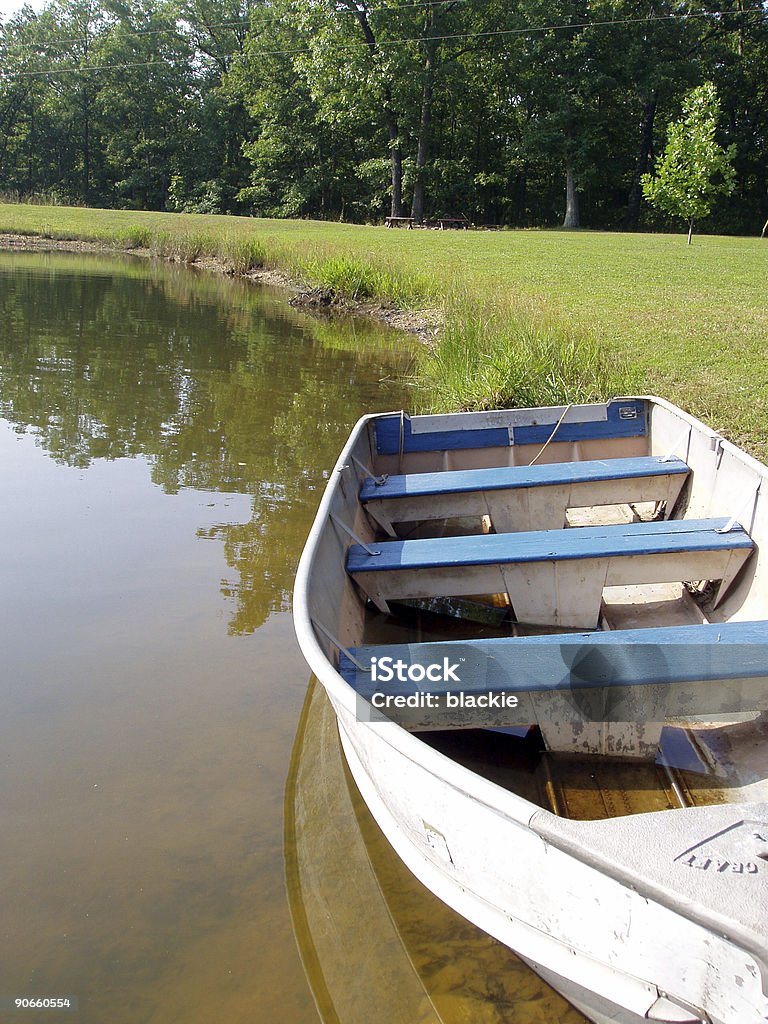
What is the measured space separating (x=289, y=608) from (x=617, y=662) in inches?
85.6

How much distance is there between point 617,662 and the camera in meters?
2.66

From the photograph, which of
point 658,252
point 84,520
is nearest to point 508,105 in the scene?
point 658,252

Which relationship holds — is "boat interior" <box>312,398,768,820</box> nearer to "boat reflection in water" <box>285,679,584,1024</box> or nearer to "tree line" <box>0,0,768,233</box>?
"boat reflection in water" <box>285,679,584,1024</box>

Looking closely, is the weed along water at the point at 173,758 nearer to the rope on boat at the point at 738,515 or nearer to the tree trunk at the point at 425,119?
the rope on boat at the point at 738,515

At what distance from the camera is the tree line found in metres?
37.2

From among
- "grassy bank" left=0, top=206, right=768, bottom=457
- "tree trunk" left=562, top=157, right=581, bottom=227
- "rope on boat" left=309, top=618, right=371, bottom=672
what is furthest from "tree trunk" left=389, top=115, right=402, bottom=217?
"rope on boat" left=309, top=618, right=371, bottom=672

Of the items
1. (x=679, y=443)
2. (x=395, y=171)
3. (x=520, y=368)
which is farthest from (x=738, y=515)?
(x=395, y=171)

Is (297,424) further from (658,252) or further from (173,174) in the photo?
(173,174)

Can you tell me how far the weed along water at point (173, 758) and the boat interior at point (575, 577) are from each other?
552 mm

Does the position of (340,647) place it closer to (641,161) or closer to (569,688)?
(569,688)

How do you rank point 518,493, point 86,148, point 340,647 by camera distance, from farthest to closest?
point 86,148, point 518,493, point 340,647

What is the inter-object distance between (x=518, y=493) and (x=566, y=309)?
22.8ft

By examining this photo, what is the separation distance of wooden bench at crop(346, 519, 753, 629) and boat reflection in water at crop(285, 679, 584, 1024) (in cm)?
97

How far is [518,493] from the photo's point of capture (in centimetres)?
457
